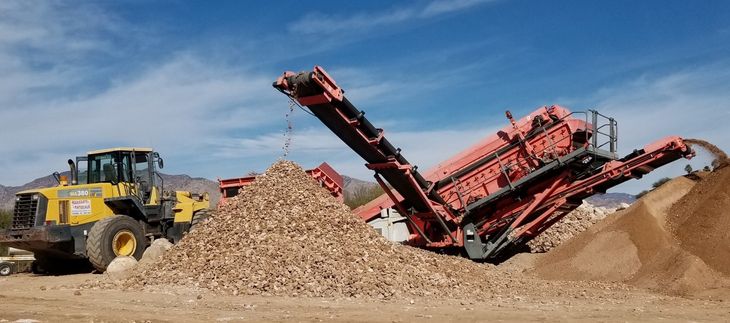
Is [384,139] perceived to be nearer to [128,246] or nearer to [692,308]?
[692,308]

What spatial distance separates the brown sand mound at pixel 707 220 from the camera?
10.0 metres

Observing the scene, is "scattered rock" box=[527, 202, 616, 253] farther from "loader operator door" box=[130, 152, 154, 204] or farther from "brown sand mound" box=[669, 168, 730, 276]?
"loader operator door" box=[130, 152, 154, 204]

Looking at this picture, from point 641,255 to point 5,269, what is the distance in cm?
1507

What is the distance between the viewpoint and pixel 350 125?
1095 cm

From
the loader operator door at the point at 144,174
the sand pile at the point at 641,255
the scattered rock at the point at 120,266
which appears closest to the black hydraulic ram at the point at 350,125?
the sand pile at the point at 641,255

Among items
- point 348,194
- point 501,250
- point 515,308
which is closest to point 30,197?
point 501,250

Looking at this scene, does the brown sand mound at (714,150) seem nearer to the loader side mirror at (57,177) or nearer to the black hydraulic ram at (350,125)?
the black hydraulic ram at (350,125)

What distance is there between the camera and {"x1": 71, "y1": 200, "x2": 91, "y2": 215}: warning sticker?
14.1 metres

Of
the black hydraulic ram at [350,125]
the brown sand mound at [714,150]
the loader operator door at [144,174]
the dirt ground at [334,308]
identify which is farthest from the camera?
the loader operator door at [144,174]

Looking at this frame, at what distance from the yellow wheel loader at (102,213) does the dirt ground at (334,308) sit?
166 inches

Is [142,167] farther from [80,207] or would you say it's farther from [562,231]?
[562,231]

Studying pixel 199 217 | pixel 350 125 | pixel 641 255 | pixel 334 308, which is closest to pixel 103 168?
pixel 199 217

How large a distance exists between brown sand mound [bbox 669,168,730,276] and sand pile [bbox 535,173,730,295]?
112 millimetres

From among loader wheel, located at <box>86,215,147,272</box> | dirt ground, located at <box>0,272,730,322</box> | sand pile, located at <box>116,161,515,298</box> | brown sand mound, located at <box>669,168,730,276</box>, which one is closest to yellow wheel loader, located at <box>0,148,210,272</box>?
loader wheel, located at <box>86,215,147,272</box>
